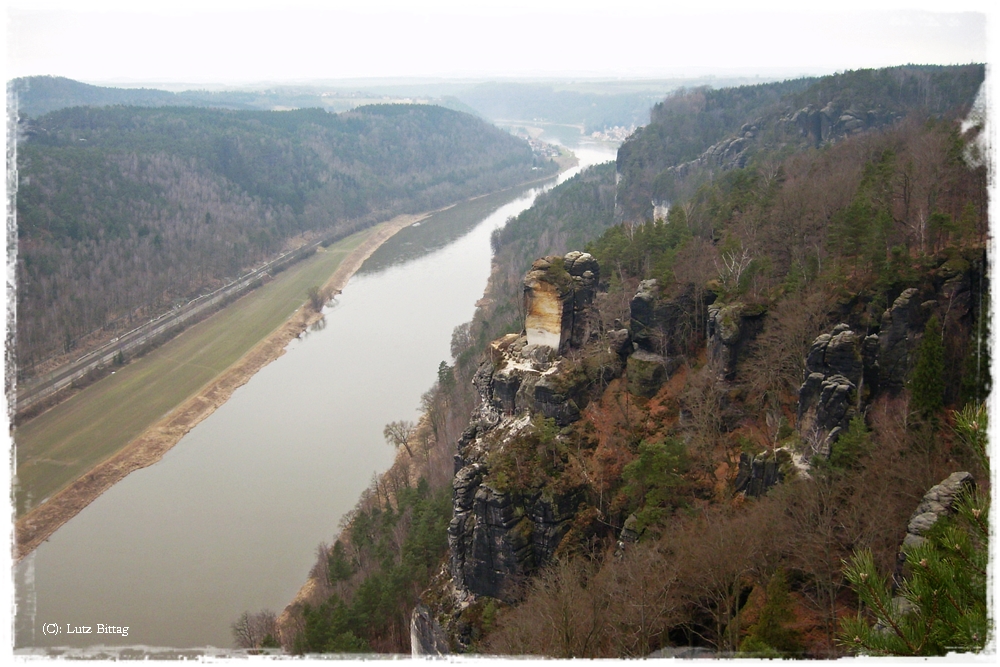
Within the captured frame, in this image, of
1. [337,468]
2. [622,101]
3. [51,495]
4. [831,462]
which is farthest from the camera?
[622,101]

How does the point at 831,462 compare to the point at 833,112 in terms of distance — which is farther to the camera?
the point at 833,112

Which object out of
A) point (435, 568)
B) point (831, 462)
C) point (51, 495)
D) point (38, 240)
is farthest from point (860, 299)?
point (38, 240)

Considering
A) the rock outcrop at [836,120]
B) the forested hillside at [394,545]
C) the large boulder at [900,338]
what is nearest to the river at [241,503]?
the forested hillside at [394,545]

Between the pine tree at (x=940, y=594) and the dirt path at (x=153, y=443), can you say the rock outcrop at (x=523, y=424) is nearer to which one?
the pine tree at (x=940, y=594)

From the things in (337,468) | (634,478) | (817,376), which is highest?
(817,376)

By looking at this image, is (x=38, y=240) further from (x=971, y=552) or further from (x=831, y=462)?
(x=971, y=552)

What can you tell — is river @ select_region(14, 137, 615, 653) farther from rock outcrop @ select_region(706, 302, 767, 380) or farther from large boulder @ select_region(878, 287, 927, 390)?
large boulder @ select_region(878, 287, 927, 390)
